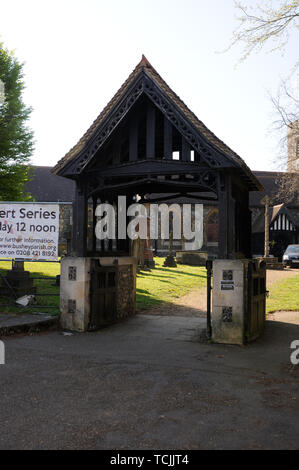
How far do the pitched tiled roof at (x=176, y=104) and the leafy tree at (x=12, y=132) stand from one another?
14.6 m

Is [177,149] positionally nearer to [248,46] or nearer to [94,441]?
[248,46]

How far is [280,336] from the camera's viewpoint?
871 centimetres

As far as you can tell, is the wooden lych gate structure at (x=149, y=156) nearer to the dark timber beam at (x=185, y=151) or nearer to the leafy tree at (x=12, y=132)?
the dark timber beam at (x=185, y=151)

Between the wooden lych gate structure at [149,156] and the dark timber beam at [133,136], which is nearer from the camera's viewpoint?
the wooden lych gate structure at [149,156]

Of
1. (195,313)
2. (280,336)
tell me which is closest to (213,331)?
(280,336)

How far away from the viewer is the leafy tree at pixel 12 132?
2262 centimetres

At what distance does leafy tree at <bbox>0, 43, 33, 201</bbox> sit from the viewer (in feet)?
74.2

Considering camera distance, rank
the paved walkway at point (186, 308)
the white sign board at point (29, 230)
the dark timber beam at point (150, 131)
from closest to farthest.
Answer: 1. the dark timber beam at point (150, 131)
2. the white sign board at point (29, 230)
3. the paved walkway at point (186, 308)

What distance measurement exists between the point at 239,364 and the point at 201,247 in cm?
4005

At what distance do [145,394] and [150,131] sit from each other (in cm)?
524

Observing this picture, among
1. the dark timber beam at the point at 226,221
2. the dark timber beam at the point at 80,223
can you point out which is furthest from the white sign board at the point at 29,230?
the dark timber beam at the point at 226,221

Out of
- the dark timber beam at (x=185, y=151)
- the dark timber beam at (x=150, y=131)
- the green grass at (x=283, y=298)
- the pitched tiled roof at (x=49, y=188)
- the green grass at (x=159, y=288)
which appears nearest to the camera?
the dark timber beam at (x=185, y=151)

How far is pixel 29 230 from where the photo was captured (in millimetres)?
9820

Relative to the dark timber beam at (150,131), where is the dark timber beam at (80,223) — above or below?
below
